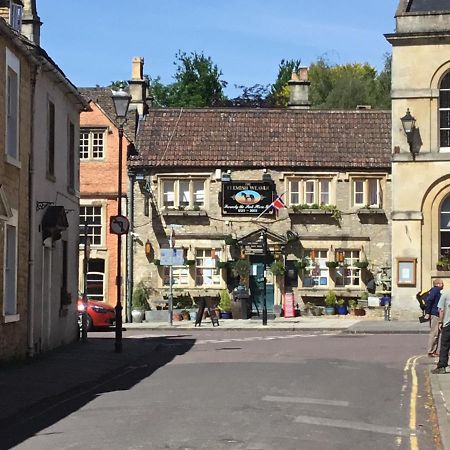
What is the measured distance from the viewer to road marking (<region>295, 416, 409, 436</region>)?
12.7 metres

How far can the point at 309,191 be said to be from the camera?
45.2m

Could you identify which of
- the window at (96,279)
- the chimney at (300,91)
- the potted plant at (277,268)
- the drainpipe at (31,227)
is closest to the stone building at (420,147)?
the potted plant at (277,268)

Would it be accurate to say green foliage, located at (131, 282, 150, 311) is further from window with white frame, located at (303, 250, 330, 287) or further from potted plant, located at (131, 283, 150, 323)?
window with white frame, located at (303, 250, 330, 287)

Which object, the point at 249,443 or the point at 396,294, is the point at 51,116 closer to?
the point at 249,443

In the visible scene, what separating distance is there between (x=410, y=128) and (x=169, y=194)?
36.1 feet

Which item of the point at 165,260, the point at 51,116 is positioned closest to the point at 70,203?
the point at 51,116

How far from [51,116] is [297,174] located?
2193 centimetres

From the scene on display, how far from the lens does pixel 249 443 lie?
11234 mm

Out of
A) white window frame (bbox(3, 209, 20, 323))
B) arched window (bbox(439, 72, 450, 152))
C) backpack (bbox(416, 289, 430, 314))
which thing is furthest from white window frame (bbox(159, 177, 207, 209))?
white window frame (bbox(3, 209, 20, 323))

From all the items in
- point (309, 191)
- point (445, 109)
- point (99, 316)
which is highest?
point (445, 109)

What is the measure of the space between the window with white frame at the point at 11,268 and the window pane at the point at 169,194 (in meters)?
24.9

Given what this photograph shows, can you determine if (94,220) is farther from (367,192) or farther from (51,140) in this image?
(51,140)

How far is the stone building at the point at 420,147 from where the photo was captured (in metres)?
39.9

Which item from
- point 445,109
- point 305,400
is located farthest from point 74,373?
point 445,109
